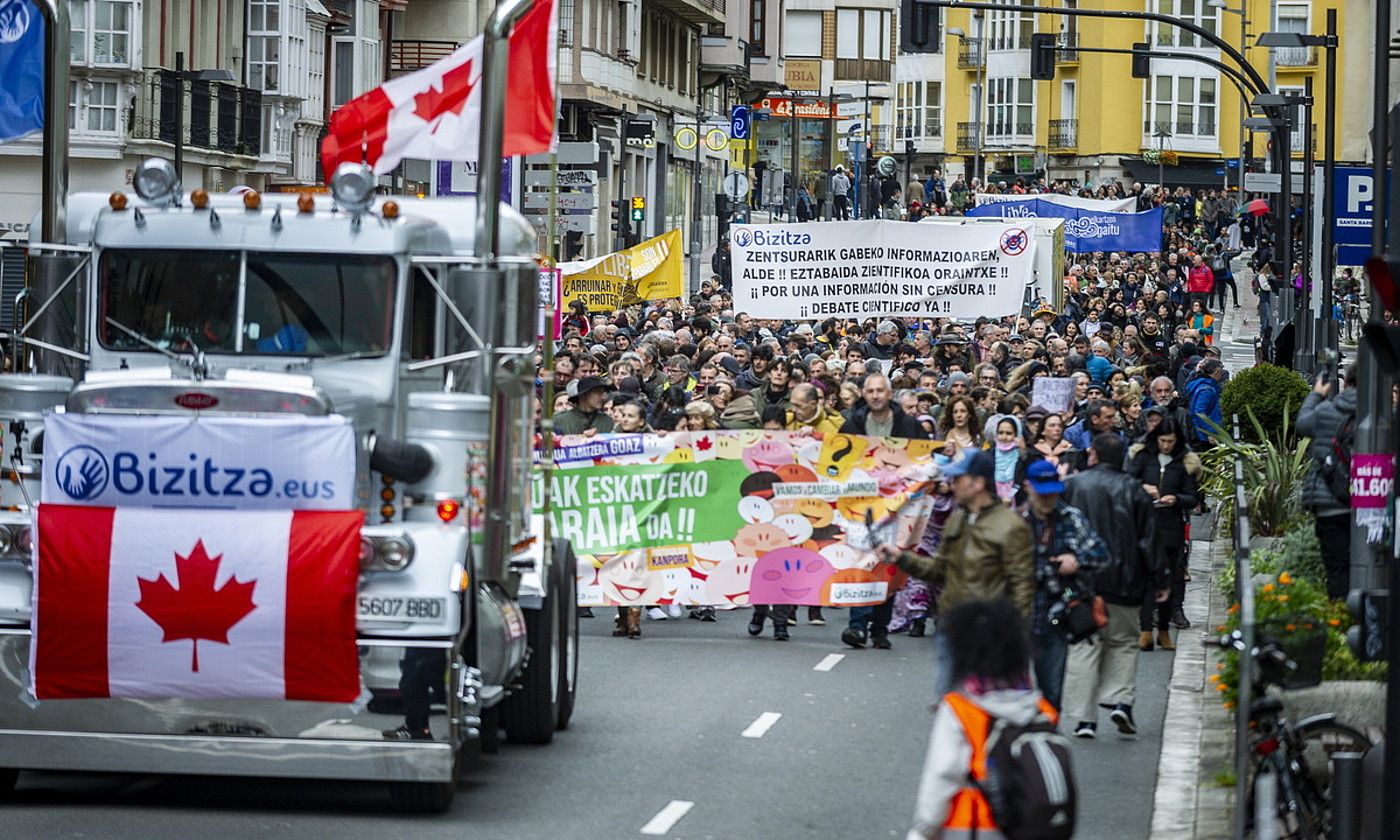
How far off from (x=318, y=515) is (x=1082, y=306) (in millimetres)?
36284

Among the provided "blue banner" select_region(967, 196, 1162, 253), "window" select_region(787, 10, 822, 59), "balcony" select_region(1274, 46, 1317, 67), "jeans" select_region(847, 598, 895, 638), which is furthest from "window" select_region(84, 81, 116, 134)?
"window" select_region(787, 10, 822, 59)

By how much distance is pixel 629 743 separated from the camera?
1381 cm

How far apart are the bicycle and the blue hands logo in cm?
473

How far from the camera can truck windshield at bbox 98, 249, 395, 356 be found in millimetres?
11773

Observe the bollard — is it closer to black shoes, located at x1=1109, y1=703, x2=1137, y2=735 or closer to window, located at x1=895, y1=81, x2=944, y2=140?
black shoes, located at x1=1109, y1=703, x2=1137, y2=735

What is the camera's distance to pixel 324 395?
11242 millimetres

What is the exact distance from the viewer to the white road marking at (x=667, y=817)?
453 inches

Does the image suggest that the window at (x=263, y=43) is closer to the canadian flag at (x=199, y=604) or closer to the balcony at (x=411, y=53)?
the balcony at (x=411, y=53)

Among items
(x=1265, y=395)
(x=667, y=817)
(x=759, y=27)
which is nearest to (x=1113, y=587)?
(x=667, y=817)

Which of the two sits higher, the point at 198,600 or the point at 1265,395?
the point at 1265,395

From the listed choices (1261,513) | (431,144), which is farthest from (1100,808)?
(1261,513)

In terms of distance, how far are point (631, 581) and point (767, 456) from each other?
4.20 feet

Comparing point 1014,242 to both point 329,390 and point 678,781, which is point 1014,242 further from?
point 329,390

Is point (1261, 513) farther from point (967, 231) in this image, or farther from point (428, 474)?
point (428, 474)
